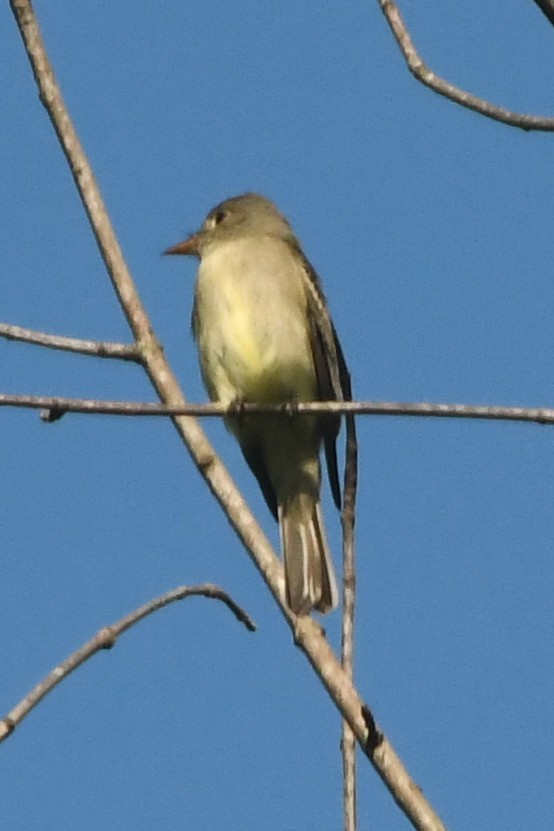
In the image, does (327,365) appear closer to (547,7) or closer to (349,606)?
(349,606)

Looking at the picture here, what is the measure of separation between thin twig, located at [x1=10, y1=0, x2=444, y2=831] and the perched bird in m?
1.97

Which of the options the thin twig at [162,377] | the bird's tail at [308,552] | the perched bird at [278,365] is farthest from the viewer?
the perched bird at [278,365]

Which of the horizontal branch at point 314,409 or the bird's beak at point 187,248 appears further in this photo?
the bird's beak at point 187,248

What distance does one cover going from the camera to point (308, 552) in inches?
270

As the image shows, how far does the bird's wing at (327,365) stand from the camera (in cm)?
709

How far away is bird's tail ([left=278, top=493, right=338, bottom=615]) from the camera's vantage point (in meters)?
6.32

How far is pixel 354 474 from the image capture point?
4488mm

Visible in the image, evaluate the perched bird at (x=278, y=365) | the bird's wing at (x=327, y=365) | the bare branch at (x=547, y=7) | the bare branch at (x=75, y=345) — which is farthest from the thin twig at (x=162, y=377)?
the bird's wing at (x=327, y=365)

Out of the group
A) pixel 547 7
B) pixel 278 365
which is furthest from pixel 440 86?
pixel 278 365

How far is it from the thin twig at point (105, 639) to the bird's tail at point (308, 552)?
85cm

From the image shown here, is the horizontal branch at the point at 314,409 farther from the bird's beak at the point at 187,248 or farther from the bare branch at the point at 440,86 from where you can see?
the bird's beak at the point at 187,248

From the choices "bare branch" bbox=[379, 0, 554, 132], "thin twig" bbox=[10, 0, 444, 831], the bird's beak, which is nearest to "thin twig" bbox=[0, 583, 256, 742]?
"thin twig" bbox=[10, 0, 444, 831]

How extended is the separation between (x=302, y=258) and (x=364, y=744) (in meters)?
4.37

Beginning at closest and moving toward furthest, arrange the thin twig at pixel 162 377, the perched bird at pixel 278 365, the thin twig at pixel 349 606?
the thin twig at pixel 349 606 → the thin twig at pixel 162 377 → the perched bird at pixel 278 365
